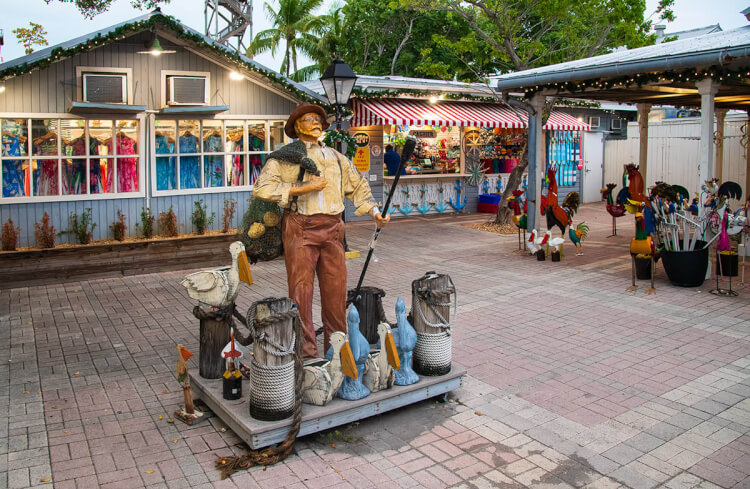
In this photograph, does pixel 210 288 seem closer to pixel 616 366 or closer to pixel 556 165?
pixel 616 366

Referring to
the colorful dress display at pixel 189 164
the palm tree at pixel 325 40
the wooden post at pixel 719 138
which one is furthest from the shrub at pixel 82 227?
the palm tree at pixel 325 40

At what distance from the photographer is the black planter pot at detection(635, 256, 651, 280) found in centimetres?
948

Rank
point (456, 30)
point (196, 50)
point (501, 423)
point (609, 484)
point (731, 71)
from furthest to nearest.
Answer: point (456, 30) < point (196, 50) < point (731, 71) < point (501, 423) < point (609, 484)

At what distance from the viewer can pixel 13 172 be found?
32.6 ft

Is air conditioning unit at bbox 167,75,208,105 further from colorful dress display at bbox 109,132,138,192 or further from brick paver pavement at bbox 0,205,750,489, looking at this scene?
brick paver pavement at bbox 0,205,750,489

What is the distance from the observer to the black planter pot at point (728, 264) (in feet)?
29.9

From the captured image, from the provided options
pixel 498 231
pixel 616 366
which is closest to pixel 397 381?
pixel 616 366

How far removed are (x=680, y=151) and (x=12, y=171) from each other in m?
16.9

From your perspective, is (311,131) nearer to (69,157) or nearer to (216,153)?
(69,157)

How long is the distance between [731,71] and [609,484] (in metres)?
7.57

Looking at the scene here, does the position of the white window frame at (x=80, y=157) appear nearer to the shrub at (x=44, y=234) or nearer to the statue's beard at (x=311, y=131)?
the shrub at (x=44, y=234)

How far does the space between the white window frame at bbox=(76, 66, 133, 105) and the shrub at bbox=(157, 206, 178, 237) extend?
71.5 inches

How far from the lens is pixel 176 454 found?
4.40 metres

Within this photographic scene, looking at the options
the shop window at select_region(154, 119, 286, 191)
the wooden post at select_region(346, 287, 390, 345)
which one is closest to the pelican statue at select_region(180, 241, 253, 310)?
the wooden post at select_region(346, 287, 390, 345)
